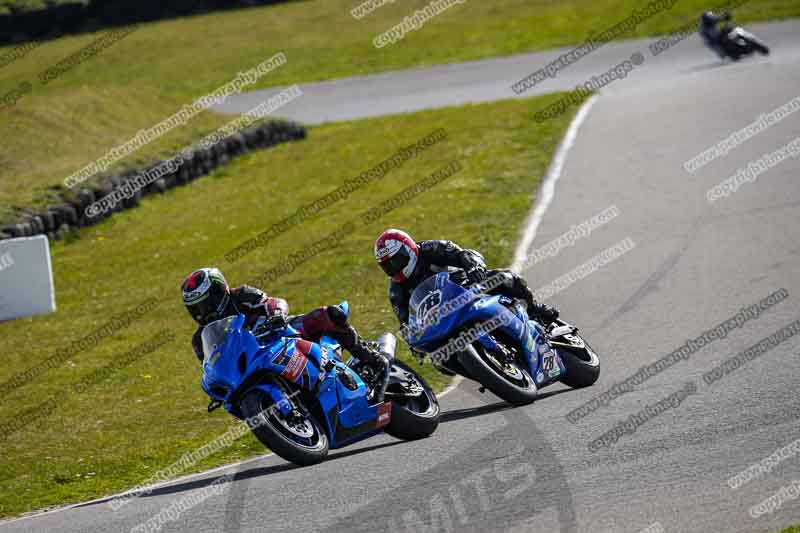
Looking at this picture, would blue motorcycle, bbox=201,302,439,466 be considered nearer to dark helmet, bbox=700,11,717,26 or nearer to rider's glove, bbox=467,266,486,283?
rider's glove, bbox=467,266,486,283

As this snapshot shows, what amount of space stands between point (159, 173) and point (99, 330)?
8371 mm

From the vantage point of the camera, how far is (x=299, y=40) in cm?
4038

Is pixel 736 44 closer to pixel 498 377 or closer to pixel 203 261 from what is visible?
pixel 203 261

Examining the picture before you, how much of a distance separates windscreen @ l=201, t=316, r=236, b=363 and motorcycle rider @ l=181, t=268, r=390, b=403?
0.14m

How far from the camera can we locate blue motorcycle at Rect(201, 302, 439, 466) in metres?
8.37

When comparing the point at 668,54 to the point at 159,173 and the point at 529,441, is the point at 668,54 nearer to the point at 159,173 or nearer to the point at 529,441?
the point at 159,173

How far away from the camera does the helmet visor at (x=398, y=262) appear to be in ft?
31.2

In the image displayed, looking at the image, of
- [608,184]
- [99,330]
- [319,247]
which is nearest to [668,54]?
[608,184]

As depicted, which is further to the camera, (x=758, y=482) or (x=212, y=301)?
(x=212, y=301)

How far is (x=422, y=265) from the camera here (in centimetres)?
973

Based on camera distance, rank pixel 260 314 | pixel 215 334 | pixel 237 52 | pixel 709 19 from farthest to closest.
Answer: pixel 237 52
pixel 709 19
pixel 260 314
pixel 215 334

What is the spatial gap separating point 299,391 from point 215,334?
31.6 inches

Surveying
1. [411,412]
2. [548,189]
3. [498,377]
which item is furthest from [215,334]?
[548,189]

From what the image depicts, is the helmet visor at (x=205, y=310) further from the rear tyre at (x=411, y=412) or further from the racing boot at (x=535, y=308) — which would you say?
the racing boot at (x=535, y=308)
